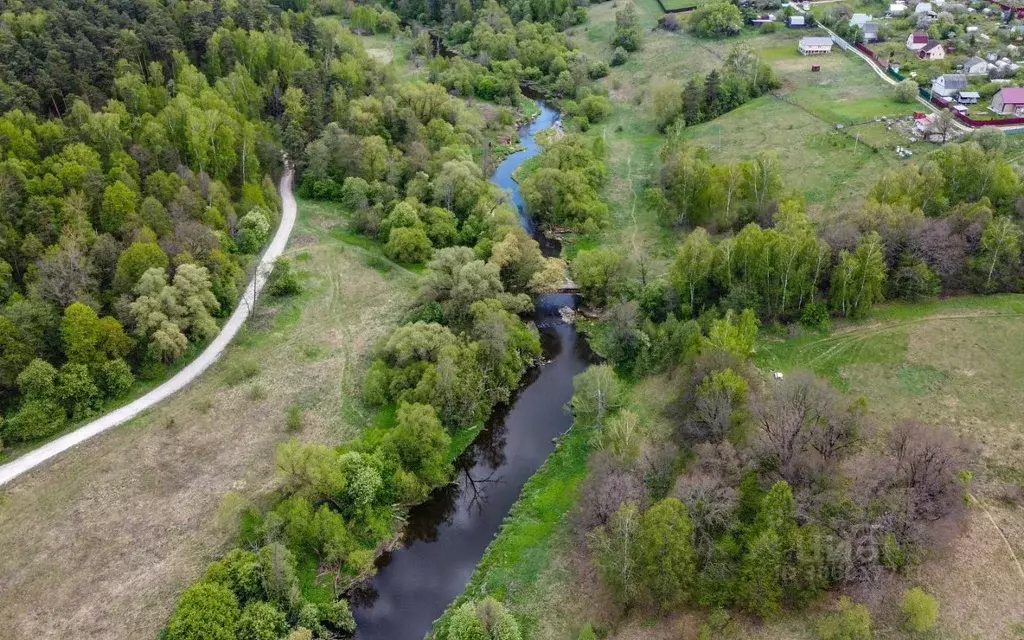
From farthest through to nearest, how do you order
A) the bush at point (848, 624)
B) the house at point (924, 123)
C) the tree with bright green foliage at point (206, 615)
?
the house at point (924, 123) < the tree with bright green foliage at point (206, 615) < the bush at point (848, 624)

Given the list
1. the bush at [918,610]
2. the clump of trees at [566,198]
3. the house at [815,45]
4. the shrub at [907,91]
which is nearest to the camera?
the bush at [918,610]

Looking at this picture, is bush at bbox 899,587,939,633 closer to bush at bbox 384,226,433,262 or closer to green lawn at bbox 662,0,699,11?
bush at bbox 384,226,433,262

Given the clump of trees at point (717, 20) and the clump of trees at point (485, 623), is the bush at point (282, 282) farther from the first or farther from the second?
the clump of trees at point (717, 20)

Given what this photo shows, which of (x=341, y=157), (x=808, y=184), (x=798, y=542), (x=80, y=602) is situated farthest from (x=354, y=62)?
(x=798, y=542)

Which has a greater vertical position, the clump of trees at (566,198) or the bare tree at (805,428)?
the bare tree at (805,428)

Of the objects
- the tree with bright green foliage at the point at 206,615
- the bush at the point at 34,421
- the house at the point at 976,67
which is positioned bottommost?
the house at the point at 976,67

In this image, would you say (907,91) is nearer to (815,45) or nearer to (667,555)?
(815,45)

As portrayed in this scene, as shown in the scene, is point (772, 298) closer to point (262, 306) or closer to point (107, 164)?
point (262, 306)

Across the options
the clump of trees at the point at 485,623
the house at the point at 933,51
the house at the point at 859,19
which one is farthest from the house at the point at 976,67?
the clump of trees at the point at 485,623
